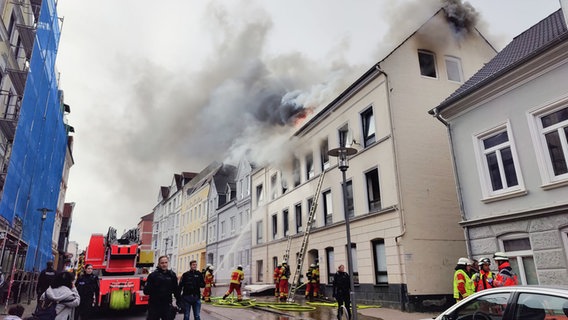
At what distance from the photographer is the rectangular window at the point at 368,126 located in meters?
17.1

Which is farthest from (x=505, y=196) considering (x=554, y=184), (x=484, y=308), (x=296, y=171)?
(x=296, y=171)

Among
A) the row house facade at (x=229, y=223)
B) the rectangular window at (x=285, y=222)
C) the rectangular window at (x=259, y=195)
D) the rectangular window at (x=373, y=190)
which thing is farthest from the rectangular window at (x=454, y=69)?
the row house facade at (x=229, y=223)

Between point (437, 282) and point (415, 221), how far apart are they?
2.32 m

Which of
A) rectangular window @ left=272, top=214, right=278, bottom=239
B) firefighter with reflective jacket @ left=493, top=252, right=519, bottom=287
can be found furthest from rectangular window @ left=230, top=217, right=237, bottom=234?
firefighter with reflective jacket @ left=493, top=252, right=519, bottom=287

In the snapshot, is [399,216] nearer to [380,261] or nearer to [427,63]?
[380,261]

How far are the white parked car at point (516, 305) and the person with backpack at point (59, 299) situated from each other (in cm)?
596

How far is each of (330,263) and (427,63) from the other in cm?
1070

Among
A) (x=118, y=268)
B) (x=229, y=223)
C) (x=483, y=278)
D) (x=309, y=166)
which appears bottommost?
(x=483, y=278)

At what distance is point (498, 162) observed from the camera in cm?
1129

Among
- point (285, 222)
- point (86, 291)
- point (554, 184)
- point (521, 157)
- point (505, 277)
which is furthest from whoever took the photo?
point (285, 222)

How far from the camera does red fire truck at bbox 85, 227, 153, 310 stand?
11984mm

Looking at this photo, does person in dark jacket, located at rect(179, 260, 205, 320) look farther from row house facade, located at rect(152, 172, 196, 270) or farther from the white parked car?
row house facade, located at rect(152, 172, 196, 270)

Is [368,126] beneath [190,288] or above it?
above

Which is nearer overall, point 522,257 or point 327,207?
point 522,257
